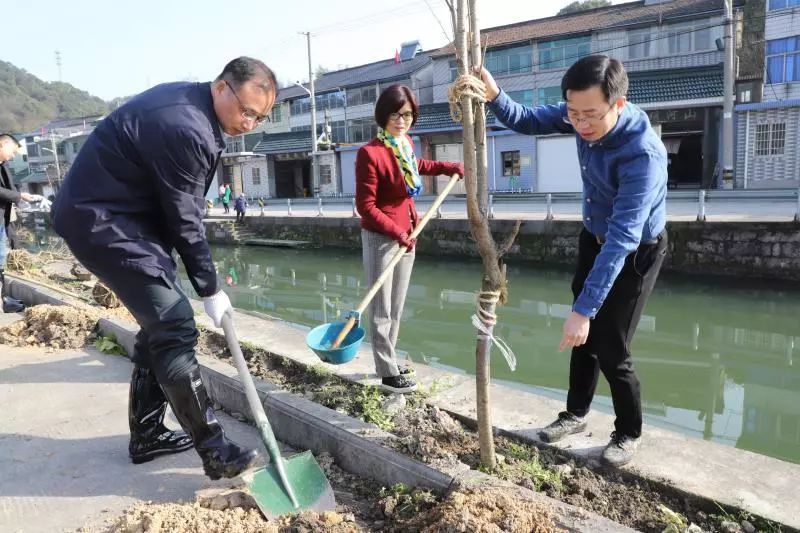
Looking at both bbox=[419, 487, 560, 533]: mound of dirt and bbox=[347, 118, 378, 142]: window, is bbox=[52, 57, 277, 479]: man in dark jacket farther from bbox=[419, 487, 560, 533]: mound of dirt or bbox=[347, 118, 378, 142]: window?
bbox=[347, 118, 378, 142]: window

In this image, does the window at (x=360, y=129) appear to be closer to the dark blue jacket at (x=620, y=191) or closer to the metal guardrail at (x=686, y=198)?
the metal guardrail at (x=686, y=198)

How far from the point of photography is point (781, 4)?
18.9 metres

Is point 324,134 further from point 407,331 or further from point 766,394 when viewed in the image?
point 766,394

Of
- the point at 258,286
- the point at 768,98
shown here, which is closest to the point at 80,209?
the point at 258,286

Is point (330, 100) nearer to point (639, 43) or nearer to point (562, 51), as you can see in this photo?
point (562, 51)

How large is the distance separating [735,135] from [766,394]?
17.2 meters

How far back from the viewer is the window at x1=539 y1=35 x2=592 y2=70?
23.6m

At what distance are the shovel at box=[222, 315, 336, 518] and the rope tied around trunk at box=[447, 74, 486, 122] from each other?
4.17 ft

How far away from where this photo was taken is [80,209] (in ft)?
6.93

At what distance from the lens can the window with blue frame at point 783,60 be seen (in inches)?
746

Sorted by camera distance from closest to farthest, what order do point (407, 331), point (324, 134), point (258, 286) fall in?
point (407, 331) → point (258, 286) → point (324, 134)

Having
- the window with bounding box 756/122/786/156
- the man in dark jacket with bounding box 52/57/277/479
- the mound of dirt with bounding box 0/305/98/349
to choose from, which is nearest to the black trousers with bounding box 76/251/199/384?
the man in dark jacket with bounding box 52/57/277/479

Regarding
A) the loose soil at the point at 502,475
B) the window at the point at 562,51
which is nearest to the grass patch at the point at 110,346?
the loose soil at the point at 502,475

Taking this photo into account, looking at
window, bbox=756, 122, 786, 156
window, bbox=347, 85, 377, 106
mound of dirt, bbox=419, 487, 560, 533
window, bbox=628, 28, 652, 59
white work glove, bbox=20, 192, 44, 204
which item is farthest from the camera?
window, bbox=347, 85, 377, 106
